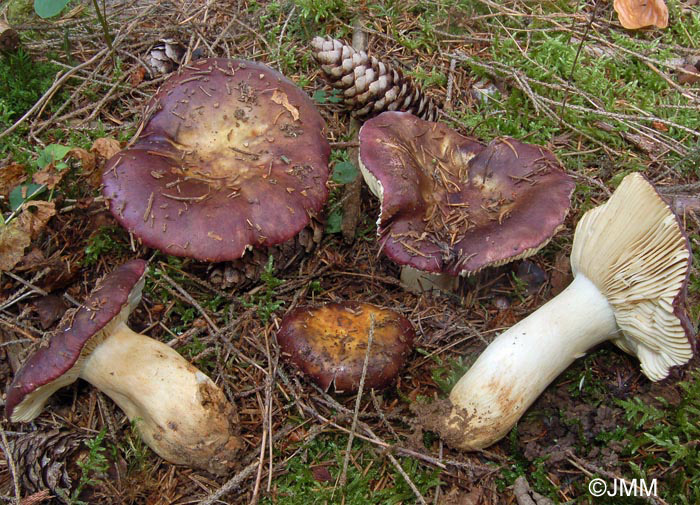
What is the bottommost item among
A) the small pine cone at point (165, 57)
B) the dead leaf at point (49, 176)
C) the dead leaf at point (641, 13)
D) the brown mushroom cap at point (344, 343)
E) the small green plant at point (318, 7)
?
the brown mushroom cap at point (344, 343)

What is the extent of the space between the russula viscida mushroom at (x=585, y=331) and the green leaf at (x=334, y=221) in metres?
1.18

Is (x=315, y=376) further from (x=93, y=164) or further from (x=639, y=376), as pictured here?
(x=93, y=164)

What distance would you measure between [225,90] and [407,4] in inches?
75.1

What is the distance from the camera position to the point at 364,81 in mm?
3230

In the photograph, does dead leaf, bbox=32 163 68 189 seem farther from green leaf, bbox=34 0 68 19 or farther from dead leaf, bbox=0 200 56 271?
green leaf, bbox=34 0 68 19

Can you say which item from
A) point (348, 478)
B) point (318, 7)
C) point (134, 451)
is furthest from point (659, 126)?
point (134, 451)

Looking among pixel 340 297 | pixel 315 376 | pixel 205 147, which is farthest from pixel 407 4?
pixel 315 376

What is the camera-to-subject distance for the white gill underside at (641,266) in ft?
6.90

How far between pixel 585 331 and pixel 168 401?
188 cm

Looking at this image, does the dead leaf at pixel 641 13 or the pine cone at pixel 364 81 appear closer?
the pine cone at pixel 364 81

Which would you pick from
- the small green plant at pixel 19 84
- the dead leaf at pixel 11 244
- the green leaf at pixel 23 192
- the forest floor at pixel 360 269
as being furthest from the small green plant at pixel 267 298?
the small green plant at pixel 19 84

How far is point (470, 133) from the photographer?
142 inches

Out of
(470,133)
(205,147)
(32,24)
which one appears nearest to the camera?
(205,147)

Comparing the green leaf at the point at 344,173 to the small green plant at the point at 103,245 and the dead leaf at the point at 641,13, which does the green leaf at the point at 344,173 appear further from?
the dead leaf at the point at 641,13
